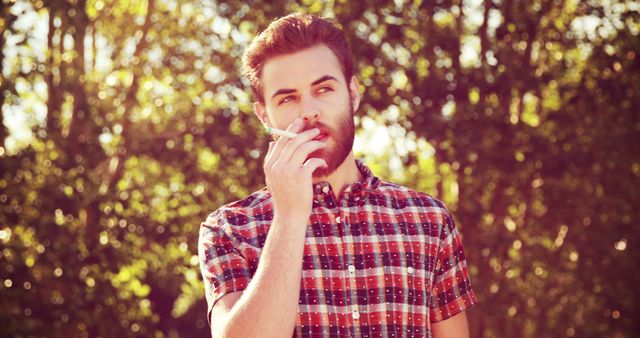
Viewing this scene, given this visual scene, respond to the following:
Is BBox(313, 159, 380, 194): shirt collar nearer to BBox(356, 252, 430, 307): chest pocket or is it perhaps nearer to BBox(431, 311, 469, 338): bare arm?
BBox(356, 252, 430, 307): chest pocket

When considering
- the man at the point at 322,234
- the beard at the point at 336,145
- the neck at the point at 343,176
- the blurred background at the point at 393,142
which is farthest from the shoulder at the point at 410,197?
the blurred background at the point at 393,142

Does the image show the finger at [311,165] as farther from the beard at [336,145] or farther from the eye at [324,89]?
the eye at [324,89]

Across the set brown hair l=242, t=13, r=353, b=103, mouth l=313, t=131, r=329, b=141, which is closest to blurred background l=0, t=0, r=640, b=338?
brown hair l=242, t=13, r=353, b=103

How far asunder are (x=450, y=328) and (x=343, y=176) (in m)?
0.72

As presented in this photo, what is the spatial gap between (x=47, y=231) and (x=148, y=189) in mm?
1293

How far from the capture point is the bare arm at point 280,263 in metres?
2.59

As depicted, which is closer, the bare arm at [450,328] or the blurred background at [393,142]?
the bare arm at [450,328]

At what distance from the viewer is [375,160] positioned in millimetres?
8656

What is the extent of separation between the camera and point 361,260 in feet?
10.0

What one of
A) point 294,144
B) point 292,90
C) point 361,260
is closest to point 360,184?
point 361,260

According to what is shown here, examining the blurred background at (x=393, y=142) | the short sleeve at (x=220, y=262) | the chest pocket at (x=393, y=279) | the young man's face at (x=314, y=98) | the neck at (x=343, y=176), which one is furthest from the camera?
the blurred background at (x=393, y=142)

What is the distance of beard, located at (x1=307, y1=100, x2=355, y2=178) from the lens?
3090mm

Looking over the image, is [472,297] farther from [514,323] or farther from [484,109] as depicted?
[514,323]

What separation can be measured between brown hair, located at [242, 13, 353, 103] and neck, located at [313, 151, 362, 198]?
1.12 feet
